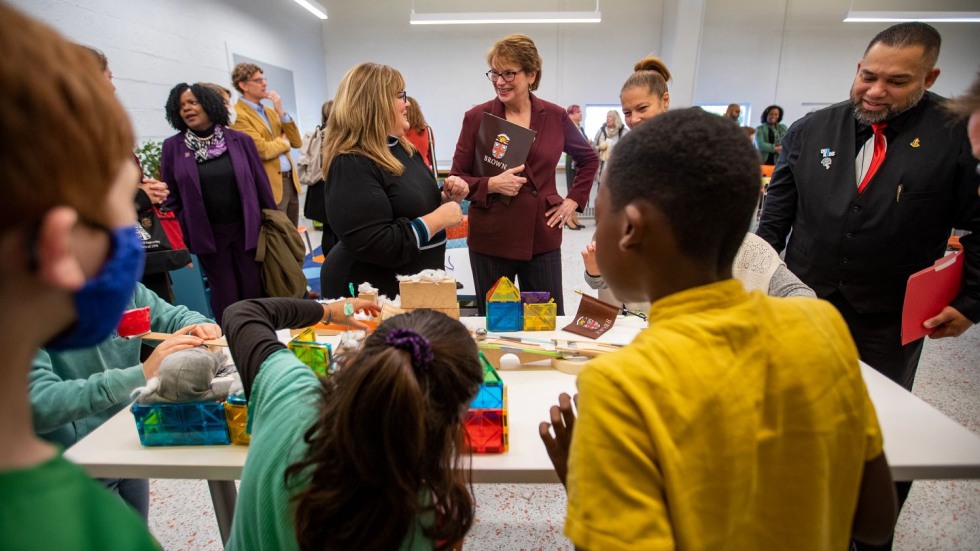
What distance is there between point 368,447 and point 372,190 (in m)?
1.16

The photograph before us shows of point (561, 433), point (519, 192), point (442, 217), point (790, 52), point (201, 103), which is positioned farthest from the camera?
point (790, 52)

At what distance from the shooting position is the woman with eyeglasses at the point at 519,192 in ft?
6.82

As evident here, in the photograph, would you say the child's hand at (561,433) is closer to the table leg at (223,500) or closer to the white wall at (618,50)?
the table leg at (223,500)

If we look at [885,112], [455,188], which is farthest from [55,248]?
[885,112]

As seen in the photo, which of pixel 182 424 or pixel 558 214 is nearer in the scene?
pixel 182 424

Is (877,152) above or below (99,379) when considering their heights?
above

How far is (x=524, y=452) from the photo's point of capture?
1.06 meters

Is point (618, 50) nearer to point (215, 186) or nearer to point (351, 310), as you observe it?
point (215, 186)

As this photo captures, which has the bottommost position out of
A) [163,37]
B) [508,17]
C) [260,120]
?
[260,120]

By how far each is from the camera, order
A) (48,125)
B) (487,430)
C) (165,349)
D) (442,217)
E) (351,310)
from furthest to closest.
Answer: (442,217), (351,310), (165,349), (487,430), (48,125)

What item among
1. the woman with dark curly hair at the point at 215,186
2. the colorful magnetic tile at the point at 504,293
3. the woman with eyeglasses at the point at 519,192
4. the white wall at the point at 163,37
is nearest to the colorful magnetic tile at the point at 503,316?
the colorful magnetic tile at the point at 504,293

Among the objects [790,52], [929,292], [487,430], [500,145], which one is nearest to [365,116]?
[500,145]

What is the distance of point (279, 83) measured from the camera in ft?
21.7

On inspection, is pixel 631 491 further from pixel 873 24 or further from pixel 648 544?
pixel 873 24
